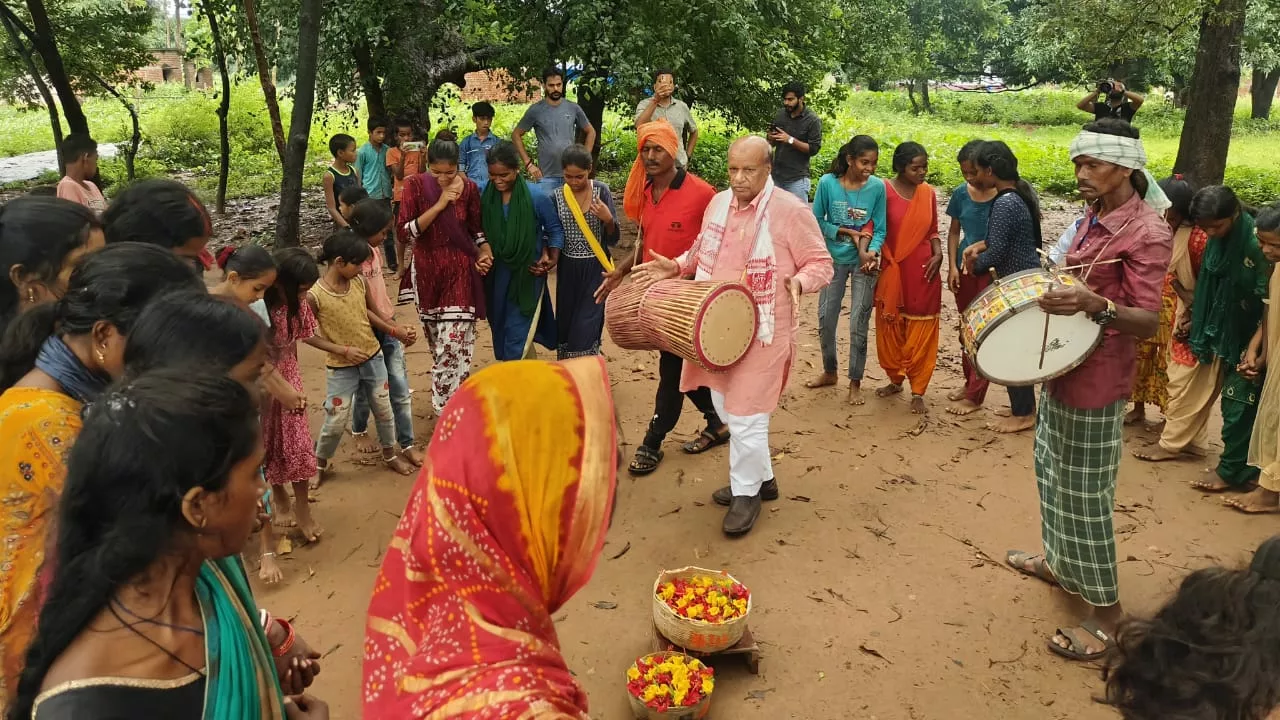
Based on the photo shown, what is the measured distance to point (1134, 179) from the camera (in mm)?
3543

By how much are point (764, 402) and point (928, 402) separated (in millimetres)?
2506

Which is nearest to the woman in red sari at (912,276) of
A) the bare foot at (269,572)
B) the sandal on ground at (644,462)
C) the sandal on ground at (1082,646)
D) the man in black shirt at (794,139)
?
the sandal on ground at (644,462)

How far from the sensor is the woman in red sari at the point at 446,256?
18.6 ft

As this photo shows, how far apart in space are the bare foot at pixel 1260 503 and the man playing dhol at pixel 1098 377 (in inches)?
68.5

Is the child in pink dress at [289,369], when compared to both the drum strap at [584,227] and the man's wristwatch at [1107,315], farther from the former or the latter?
the man's wristwatch at [1107,315]

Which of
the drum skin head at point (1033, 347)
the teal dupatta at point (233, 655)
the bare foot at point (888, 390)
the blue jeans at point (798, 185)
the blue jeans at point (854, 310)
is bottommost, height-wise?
the bare foot at point (888, 390)

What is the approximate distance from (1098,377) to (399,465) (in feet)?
12.7

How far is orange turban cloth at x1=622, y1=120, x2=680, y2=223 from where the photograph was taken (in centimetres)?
530

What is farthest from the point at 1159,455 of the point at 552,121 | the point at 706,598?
the point at 552,121

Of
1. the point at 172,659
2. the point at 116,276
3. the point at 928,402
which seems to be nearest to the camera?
the point at 172,659

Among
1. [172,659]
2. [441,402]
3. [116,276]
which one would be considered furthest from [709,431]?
[172,659]

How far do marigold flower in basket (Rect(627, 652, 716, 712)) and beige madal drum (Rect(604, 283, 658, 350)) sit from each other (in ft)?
6.18

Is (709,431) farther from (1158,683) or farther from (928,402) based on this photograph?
(1158,683)

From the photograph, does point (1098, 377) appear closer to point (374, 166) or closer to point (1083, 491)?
point (1083, 491)
